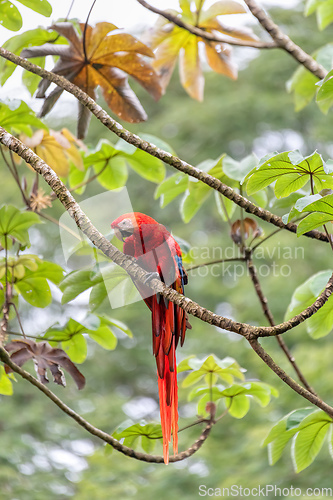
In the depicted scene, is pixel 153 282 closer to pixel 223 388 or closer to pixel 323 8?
pixel 223 388

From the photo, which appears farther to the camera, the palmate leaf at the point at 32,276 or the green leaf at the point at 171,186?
the green leaf at the point at 171,186

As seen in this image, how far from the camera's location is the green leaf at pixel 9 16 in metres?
1.49

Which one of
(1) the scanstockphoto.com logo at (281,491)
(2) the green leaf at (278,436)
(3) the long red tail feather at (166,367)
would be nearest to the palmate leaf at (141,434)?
(3) the long red tail feather at (166,367)

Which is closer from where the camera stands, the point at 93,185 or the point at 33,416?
the point at 33,416

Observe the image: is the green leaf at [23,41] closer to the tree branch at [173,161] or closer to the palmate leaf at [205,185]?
the tree branch at [173,161]

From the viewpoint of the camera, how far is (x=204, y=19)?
5.93ft

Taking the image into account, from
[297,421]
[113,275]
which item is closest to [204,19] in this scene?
[113,275]

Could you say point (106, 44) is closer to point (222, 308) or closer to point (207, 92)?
point (222, 308)

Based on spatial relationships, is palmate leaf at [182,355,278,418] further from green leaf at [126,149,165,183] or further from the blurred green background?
the blurred green background

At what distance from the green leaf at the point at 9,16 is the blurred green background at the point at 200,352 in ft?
6.75

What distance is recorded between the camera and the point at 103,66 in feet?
5.17

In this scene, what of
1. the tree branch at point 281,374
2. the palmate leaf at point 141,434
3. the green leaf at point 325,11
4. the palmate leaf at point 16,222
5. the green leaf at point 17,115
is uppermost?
the green leaf at point 325,11

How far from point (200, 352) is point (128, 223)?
3.86 metres

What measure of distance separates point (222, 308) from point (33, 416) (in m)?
2.28
